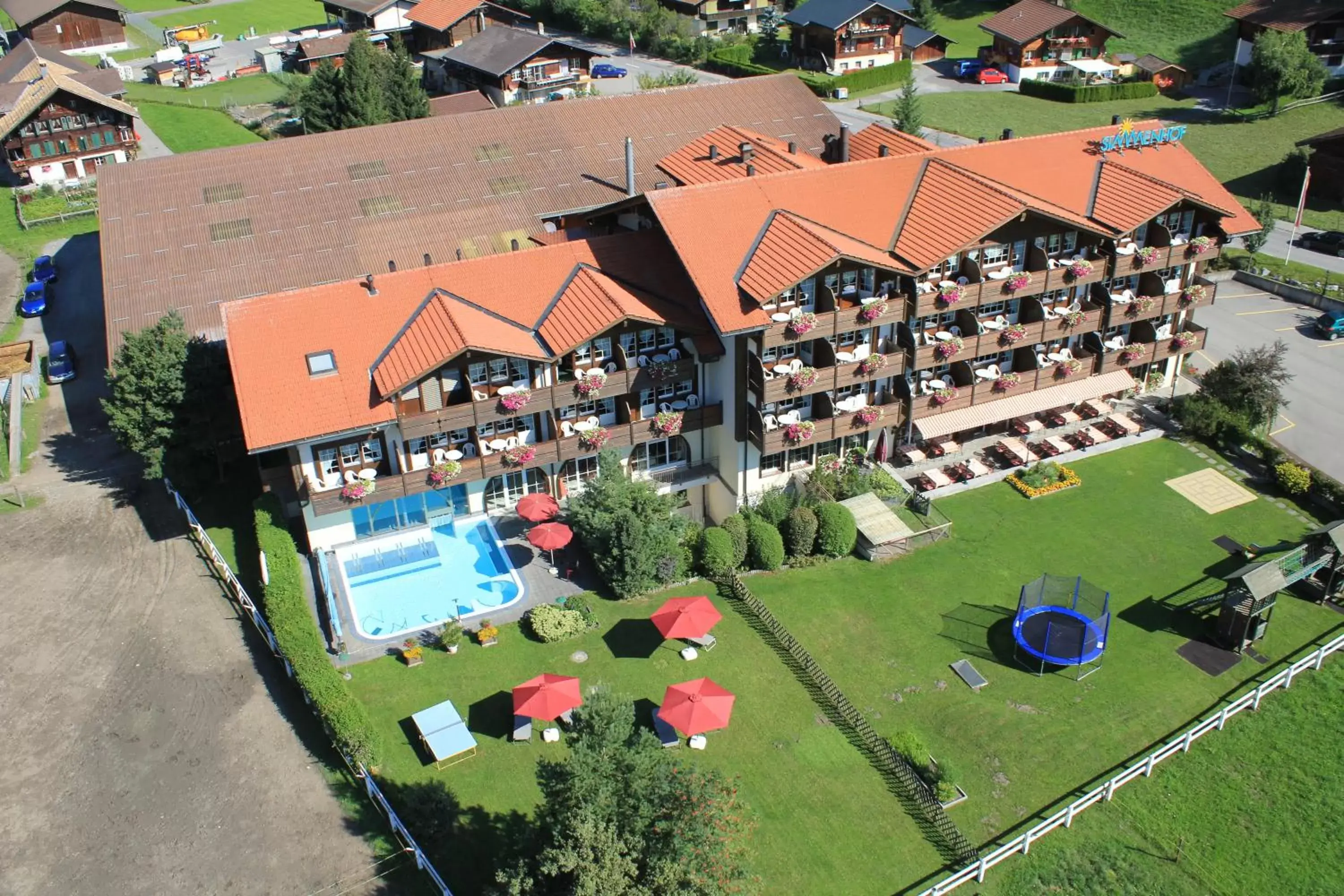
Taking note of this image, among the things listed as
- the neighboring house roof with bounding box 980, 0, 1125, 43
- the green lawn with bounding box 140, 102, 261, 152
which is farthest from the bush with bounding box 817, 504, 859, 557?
the neighboring house roof with bounding box 980, 0, 1125, 43

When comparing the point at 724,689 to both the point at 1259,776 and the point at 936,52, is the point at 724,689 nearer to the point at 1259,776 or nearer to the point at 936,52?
the point at 1259,776

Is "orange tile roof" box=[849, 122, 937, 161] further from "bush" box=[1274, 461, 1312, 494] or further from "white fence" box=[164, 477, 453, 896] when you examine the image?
"white fence" box=[164, 477, 453, 896]

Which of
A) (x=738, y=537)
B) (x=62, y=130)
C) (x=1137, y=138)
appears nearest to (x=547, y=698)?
(x=738, y=537)

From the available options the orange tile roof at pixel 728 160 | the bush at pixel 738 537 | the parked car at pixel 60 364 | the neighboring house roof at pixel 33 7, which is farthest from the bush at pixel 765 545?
the neighboring house roof at pixel 33 7

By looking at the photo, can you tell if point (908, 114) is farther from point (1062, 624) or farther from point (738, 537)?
point (1062, 624)

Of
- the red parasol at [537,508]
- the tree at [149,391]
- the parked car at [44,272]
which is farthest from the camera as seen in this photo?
the parked car at [44,272]

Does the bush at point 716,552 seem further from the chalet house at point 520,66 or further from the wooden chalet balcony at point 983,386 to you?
the chalet house at point 520,66
